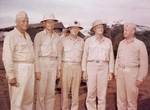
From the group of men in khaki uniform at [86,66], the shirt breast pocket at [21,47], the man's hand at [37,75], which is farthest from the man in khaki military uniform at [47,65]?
the shirt breast pocket at [21,47]

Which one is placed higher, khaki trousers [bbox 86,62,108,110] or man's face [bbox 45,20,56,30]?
man's face [bbox 45,20,56,30]

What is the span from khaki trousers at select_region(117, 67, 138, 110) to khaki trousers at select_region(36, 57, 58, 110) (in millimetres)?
967

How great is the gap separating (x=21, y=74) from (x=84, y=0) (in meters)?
2.14

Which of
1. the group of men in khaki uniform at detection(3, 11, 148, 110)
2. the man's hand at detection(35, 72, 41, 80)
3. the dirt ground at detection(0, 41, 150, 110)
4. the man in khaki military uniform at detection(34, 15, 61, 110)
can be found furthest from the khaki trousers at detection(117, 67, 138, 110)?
the man's hand at detection(35, 72, 41, 80)

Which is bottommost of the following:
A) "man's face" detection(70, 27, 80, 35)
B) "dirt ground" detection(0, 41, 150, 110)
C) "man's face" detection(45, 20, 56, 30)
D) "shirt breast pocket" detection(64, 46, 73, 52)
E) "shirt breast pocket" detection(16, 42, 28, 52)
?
"dirt ground" detection(0, 41, 150, 110)

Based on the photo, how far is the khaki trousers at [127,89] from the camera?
5.63m

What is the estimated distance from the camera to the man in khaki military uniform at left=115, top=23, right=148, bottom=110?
5625 mm

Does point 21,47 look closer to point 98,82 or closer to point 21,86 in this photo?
point 21,86

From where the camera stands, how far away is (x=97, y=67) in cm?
575

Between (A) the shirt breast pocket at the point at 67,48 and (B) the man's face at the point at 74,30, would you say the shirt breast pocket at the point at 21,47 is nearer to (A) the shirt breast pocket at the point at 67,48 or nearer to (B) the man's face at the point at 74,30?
(A) the shirt breast pocket at the point at 67,48

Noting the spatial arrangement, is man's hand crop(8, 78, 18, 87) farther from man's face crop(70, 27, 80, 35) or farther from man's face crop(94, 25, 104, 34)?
man's face crop(94, 25, 104, 34)

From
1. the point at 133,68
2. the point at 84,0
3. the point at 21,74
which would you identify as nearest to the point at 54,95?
the point at 21,74

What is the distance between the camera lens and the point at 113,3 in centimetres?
672

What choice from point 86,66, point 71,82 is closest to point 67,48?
point 86,66
